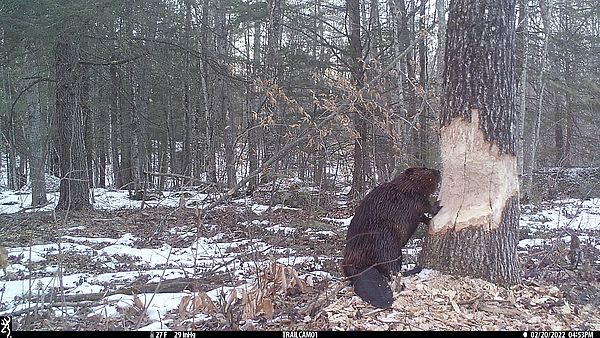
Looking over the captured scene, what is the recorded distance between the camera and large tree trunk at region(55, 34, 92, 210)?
1205cm

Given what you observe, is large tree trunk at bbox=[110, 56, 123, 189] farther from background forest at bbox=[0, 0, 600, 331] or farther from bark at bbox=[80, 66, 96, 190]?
bark at bbox=[80, 66, 96, 190]

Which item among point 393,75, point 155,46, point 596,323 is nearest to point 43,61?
point 155,46

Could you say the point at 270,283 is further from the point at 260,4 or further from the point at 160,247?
the point at 260,4

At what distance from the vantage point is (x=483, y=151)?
441cm

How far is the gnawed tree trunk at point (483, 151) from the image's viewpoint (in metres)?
4.40

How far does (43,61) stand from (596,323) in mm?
13135

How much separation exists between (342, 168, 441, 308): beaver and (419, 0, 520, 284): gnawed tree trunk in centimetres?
38

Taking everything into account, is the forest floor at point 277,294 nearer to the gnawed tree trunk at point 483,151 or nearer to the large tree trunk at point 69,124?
the gnawed tree trunk at point 483,151

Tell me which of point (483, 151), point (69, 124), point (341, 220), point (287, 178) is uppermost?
point (69, 124)

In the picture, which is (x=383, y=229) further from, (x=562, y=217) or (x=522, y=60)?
(x=522, y=60)

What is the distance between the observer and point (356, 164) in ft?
41.0

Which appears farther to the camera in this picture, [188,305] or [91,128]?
[91,128]

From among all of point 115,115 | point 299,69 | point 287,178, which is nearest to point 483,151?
point 287,178

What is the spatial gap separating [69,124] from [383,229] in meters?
10.2
